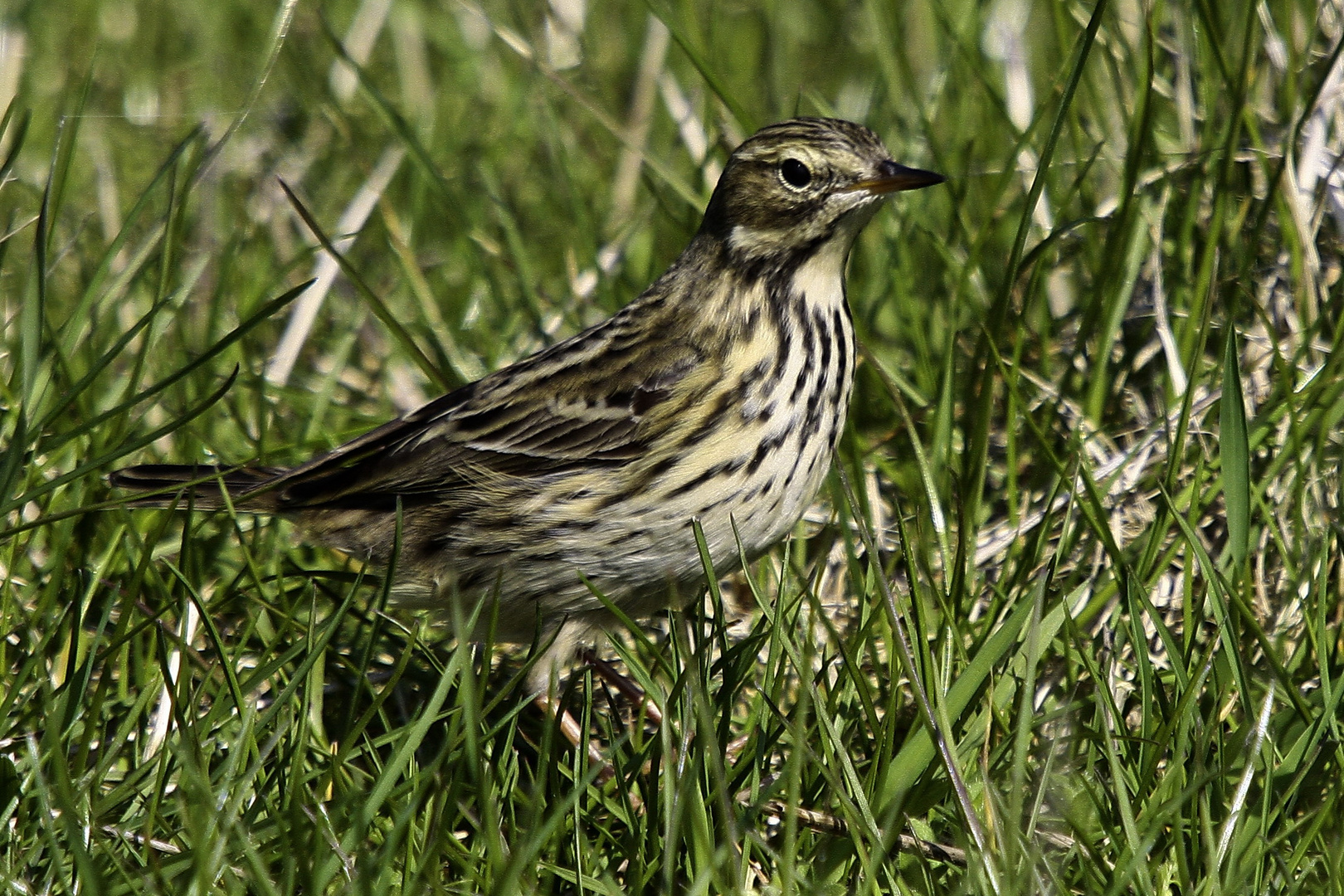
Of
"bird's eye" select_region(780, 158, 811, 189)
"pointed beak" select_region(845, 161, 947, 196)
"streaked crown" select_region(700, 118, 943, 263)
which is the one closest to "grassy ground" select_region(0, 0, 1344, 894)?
"pointed beak" select_region(845, 161, 947, 196)

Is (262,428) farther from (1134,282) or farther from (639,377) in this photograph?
(1134,282)

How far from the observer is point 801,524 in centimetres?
512

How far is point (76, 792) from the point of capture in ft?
10.5

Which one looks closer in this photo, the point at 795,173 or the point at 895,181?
the point at 895,181

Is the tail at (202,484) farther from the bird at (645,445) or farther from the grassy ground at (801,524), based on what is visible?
the grassy ground at (801,524)

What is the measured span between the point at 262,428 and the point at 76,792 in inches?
78.8

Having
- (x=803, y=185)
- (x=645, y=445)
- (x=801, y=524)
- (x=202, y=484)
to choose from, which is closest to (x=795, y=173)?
(x=803, y=185)

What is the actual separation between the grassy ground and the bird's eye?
62 centimetres

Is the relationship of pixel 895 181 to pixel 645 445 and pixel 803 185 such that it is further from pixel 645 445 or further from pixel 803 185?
pixel 645 445

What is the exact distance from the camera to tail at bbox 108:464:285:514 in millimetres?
4383

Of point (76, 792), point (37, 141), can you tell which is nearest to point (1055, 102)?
point (76, 792)

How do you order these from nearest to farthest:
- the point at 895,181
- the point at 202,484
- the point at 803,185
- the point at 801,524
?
the point at 895,181 < the point at 803,185 < the point at 202,484 < the point at 801,524

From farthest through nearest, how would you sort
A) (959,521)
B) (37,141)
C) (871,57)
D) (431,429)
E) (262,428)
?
(871,57) < (37,141) < (262,428) < (431,429) < (959,521)

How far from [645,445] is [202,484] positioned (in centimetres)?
135
